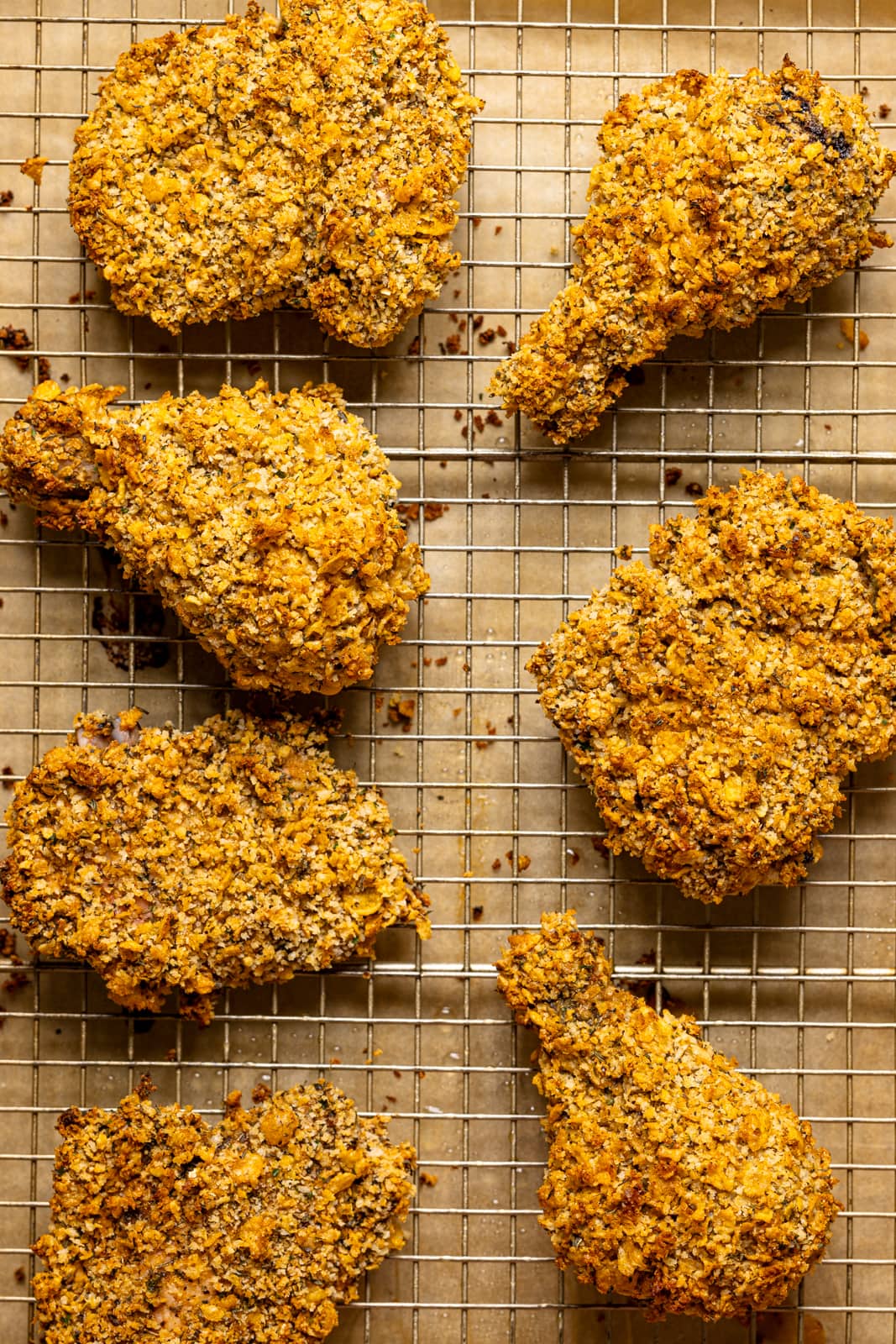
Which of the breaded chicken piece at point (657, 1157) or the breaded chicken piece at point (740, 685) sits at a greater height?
the breaded chicken piece at point (740, 685)

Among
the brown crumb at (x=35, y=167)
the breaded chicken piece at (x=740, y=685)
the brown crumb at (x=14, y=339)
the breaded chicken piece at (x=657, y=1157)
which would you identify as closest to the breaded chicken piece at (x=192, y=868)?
the breaded chicken piece at (x=657, y=1157)

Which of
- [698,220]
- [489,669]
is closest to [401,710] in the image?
[489,669]

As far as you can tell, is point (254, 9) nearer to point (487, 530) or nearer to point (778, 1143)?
point (487, 530)

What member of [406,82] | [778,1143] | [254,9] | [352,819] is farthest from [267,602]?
[778,1143]

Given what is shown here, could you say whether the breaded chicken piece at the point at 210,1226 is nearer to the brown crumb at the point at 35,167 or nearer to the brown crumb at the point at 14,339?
the brown crumb at the point at 14,339

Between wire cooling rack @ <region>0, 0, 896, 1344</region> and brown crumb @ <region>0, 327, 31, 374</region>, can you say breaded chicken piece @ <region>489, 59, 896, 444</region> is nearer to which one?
wire cooling rack @ <region>0, 0, 896, 1344</region>

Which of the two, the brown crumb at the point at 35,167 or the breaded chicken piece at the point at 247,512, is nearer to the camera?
the breaded chicken piece at the point at 247,512

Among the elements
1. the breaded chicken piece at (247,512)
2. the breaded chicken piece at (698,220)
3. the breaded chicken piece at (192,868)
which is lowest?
the breaded chicken piece at (192,868)
